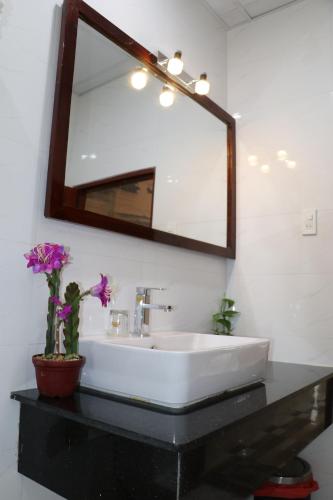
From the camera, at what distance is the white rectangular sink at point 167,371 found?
868 mm

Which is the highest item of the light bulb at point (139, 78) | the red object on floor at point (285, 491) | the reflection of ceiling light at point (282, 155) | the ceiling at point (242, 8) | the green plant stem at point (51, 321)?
the ceiling at point (242, 8)

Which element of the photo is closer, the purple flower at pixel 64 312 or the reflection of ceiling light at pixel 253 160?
the purple flower at pixel 64 312

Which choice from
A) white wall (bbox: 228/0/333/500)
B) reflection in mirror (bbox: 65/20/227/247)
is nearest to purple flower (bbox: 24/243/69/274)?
reflection in mirror (bbox: 65/20/227/247)

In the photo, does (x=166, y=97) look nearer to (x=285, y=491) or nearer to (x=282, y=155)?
(x=282, y=155)

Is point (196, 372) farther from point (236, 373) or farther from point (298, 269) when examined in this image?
point (298, 269)

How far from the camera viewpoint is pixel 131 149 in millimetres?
1393

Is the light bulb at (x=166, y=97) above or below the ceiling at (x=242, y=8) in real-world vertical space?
below

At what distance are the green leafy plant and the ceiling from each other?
137cm

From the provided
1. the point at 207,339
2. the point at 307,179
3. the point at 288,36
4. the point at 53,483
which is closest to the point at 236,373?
the point at 207,339

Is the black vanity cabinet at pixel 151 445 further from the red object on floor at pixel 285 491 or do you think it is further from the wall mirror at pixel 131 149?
the wall mirror at pixel 131 149

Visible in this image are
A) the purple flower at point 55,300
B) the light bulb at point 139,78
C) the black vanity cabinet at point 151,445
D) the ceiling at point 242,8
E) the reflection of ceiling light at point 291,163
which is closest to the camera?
the black vanity cabinet at point 151,445

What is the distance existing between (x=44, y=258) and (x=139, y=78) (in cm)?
83

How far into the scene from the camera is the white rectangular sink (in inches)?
34.2

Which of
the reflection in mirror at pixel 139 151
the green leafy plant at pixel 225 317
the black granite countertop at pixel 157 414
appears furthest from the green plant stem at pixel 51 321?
the green leafy plant at pixel 225 317
